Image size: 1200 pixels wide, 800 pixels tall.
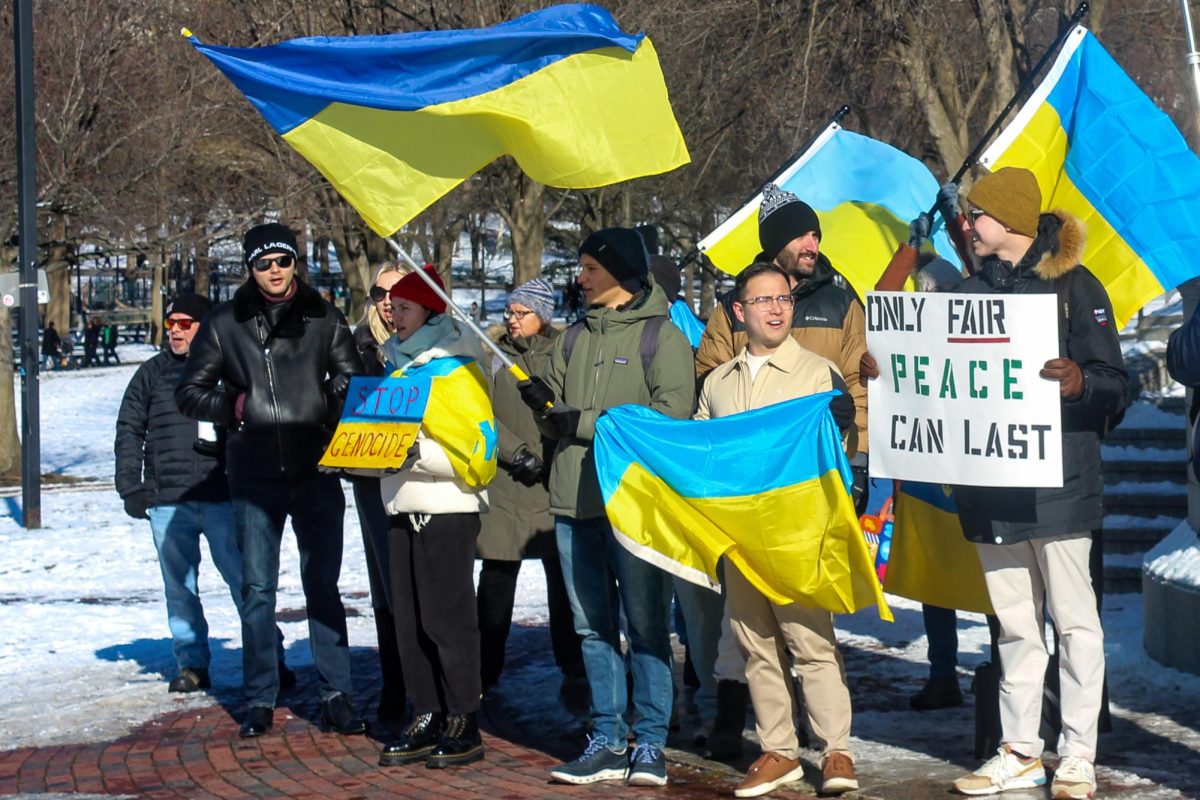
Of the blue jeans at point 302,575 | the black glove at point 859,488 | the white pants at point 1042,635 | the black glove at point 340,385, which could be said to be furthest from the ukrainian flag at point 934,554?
the blue jeans at point 302,575

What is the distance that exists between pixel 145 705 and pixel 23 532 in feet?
25.6

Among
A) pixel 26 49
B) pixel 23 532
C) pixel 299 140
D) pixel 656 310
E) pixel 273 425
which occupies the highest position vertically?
pixel 26 49

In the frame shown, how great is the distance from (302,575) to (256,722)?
2.20 feet

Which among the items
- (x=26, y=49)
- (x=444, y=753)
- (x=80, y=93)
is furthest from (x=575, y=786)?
(x=80, y=93)

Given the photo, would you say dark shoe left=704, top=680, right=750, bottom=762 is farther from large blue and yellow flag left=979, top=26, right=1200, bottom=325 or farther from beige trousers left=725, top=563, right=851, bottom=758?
large blue and yellow flag left=979, top=26, right=1200, bottom=325

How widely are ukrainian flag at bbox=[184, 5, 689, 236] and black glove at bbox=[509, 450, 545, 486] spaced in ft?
3.49

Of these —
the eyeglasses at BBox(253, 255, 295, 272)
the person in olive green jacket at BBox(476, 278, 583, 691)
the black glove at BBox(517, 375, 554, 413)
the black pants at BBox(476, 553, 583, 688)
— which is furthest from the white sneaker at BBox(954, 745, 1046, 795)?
the eyeglasses at BBox(253, 255, 295, 272)

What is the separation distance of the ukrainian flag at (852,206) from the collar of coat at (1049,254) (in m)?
2.57

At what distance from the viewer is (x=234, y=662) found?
9203 millimetres

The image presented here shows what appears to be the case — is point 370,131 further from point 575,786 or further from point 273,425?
point 575,786

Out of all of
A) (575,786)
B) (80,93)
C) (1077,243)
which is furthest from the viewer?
(80,93)

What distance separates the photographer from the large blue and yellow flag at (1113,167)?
276 inches

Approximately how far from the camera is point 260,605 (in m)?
Result: 7.59

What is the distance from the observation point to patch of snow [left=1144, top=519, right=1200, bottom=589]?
25.3 ft
